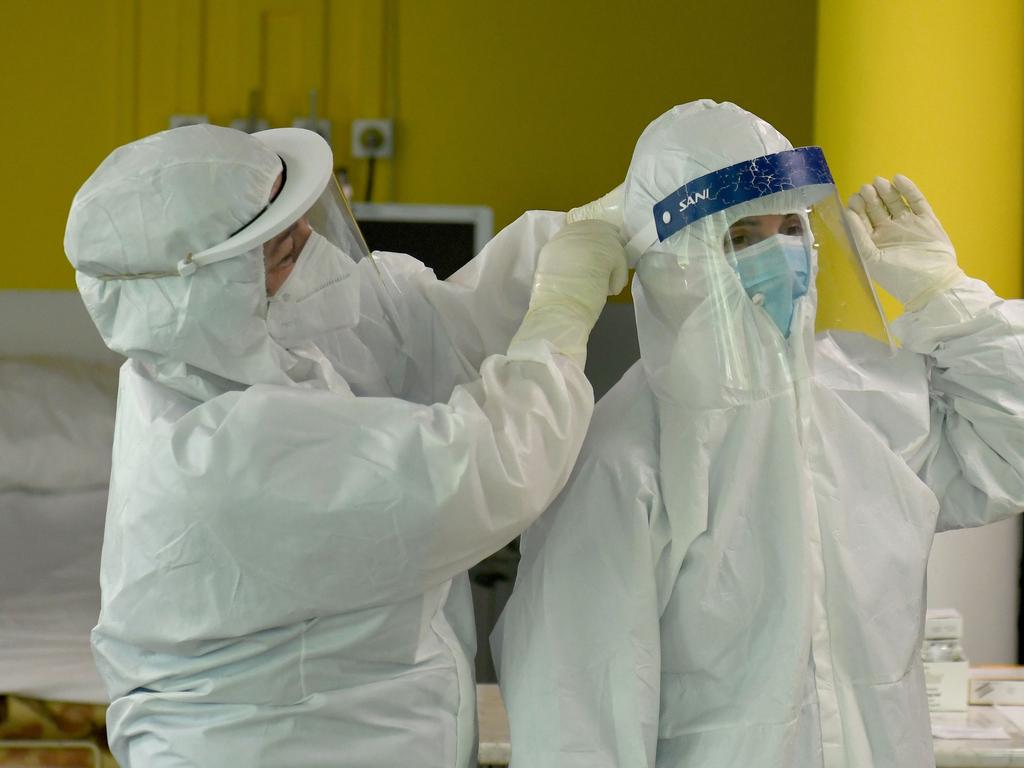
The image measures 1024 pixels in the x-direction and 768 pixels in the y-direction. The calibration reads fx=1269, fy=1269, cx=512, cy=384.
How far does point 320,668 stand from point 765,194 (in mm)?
681

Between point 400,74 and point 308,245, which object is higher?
point 400,74

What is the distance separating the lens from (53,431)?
117 inches

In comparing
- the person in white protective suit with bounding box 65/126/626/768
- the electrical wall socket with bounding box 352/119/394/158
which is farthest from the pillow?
the person in white protective suit with bounding box 65/126/626/768

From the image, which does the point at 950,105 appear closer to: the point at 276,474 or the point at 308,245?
the point at 308,245

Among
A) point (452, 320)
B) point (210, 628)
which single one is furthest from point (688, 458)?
point (210, 628)

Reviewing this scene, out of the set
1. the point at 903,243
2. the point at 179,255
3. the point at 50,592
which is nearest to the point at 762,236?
the point at 903,243

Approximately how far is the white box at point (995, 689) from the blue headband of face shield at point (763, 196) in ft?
3.22

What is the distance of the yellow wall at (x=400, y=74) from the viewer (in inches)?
129

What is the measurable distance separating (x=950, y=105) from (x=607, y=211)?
1.05m

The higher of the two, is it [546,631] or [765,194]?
[765,194]

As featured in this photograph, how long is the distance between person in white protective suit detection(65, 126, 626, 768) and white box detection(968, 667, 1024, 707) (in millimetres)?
1039

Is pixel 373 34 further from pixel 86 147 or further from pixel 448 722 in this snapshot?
pixel 448 722

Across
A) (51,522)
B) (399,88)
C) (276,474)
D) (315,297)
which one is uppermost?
(399,88)

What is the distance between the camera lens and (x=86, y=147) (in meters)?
3.32
